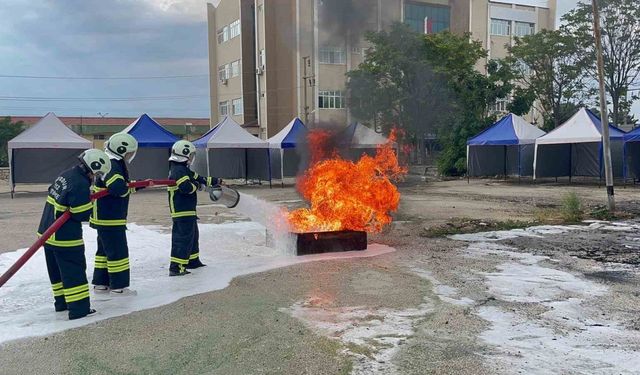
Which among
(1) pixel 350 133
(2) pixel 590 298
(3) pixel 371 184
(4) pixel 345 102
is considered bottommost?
(2) pixel 590 298

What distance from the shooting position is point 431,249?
869cm

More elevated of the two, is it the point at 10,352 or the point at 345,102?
the point at 345,102

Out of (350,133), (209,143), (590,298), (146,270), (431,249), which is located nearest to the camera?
(590,298)

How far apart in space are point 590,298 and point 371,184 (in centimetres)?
394

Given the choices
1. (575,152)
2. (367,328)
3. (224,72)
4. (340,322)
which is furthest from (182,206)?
(224,72)

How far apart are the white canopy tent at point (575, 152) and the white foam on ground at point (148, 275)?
16037 mm

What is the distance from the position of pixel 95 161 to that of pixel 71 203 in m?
0.47

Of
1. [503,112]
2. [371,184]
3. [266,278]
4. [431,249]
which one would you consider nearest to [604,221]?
[431,249]

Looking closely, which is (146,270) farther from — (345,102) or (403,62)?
(403,62)

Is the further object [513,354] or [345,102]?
[345,102]

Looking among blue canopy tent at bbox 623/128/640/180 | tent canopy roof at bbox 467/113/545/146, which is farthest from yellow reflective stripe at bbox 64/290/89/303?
blue canopy tent at bbox 623/128/640/180

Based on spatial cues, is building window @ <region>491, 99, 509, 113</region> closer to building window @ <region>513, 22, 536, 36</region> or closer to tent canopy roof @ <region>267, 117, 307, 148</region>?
tent canopy roof @ <region>267, 117, 307, 148</region>

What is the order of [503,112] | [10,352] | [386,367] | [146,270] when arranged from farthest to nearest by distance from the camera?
[503,112] < [146,270] < [10,352] < [386,367]

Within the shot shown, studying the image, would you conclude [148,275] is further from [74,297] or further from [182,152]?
[74,297]
